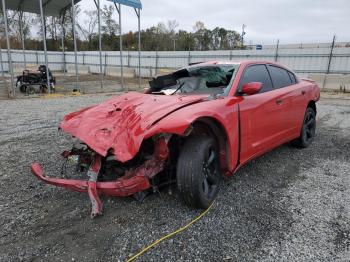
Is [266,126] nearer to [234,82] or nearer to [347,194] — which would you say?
[234,82]

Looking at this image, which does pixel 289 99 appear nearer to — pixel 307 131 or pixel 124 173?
pixel 307 131

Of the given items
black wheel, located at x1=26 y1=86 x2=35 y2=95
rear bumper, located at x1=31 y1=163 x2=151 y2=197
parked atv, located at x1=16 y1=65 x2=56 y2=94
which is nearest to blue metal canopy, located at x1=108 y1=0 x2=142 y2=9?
parked atv, located at x1=16 y1=65 x2=56 y2=94

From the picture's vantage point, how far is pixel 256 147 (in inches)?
146

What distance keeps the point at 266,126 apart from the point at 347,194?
123cm

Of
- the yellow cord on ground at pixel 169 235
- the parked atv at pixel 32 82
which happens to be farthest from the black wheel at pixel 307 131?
the parked atv at pixel 32 82

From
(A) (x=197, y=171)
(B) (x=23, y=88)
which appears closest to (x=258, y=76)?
(A) (x=197, y=171)

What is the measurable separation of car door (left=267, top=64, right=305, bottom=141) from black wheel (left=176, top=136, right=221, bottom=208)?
172cm

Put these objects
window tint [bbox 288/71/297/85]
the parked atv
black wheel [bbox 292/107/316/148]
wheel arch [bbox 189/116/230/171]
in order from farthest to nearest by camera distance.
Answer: the parked atv
black wheel [bbox 292/107/316/148]
window tint [bbox 288/71/297/85]
wheel arch [bbox 189/116/230/171]

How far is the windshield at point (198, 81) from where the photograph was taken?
3805 mm

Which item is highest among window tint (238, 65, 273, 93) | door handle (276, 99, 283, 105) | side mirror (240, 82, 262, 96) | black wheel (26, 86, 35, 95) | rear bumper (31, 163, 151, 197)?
window tint (238, 65, 273, 93)

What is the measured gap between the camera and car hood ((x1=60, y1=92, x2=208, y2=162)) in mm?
2684

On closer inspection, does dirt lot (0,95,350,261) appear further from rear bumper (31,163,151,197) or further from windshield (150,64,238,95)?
windshield (150,64,238,95)

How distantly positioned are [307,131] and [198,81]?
2.57m

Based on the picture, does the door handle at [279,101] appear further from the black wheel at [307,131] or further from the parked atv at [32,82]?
the parked atv at [32,82]
